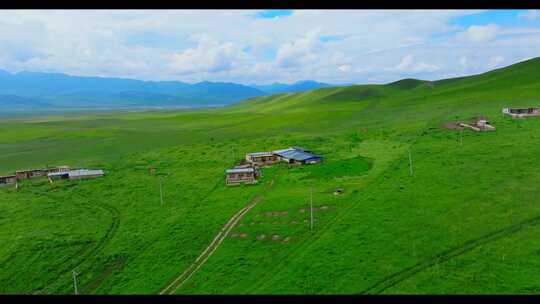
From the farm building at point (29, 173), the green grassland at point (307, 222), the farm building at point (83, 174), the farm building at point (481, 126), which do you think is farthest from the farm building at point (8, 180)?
the farm building at point (481, 126)

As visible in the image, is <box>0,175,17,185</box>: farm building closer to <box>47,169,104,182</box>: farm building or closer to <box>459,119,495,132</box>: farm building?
<box>47,169,104,182</box>: farm building

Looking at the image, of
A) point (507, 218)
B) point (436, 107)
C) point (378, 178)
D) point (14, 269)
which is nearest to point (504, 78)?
point (436, 107)

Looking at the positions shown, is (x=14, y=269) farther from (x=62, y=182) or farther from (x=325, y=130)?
(x=325, y=130)

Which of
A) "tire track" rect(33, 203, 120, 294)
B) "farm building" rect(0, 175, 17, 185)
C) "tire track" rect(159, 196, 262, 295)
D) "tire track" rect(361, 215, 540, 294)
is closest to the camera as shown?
"tire track" rect(361, 215, 540, 294)

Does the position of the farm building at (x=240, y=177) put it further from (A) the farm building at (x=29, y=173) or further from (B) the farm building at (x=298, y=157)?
(A) the farm building at (x=29, y=173)

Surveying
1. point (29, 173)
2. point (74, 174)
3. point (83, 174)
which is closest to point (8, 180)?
point (29, 173)

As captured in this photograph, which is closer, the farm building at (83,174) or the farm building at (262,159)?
the farm building at (83,174)

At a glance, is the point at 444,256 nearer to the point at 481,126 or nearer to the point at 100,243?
the point at 100,243

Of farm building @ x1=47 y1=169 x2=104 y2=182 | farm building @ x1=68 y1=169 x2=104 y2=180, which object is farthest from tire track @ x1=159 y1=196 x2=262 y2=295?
farm building @ x1=47 y1=169 x2=104 y2=182
